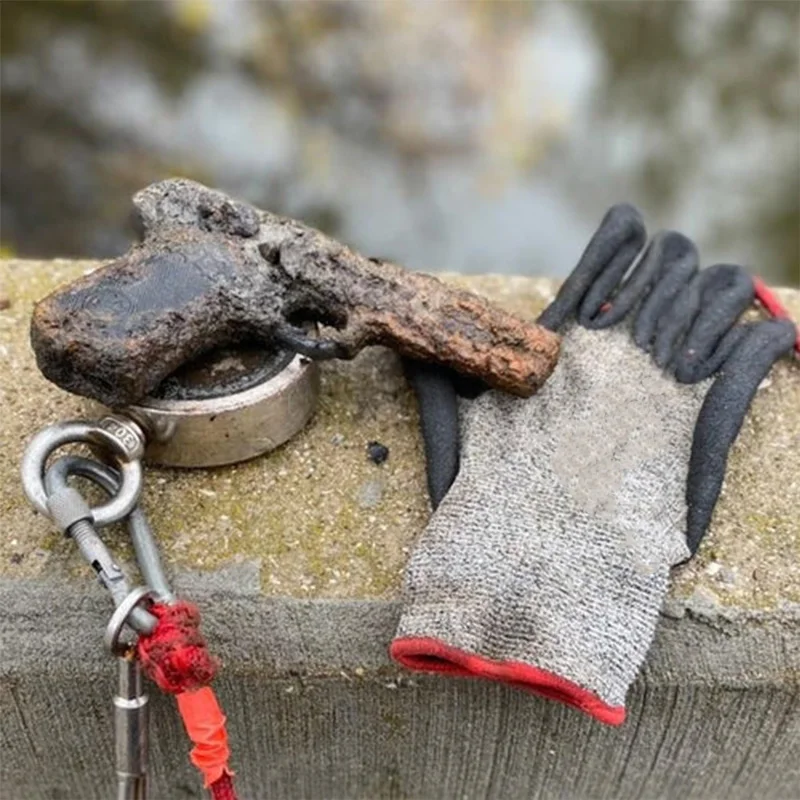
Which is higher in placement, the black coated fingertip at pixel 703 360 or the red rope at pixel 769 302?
the red rope at pixel 769 302

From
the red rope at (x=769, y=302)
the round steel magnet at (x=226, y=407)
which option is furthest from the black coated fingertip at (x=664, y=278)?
the round steel magnet at (x=226, y=407)

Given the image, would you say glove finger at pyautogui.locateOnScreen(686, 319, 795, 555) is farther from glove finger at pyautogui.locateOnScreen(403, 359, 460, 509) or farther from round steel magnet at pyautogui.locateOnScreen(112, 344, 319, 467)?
round steel magnet at pyautogui.locateOnScreen(112, 344, 319, 467)

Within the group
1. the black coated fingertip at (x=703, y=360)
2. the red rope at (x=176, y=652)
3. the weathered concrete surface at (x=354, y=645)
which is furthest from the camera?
the black coated fingertip at (x=703, y=360)

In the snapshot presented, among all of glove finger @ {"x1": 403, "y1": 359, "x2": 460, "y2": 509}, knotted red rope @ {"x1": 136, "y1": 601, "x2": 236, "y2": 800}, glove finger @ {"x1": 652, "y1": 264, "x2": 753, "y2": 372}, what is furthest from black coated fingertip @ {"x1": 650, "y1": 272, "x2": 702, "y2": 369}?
knotted red rope @ {"x1": 136, "y1": 601, "x2": 236, "y2": 800}

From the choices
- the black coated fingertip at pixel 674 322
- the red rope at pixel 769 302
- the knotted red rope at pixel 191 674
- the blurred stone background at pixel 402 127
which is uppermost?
the blurred stone background at pixel 402 127

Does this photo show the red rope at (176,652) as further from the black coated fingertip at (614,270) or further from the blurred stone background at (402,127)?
the blurred stone background at (402,127)

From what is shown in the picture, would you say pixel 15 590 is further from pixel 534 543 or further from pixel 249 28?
pixel 249 28

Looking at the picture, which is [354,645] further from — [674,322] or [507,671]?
[674,322]
